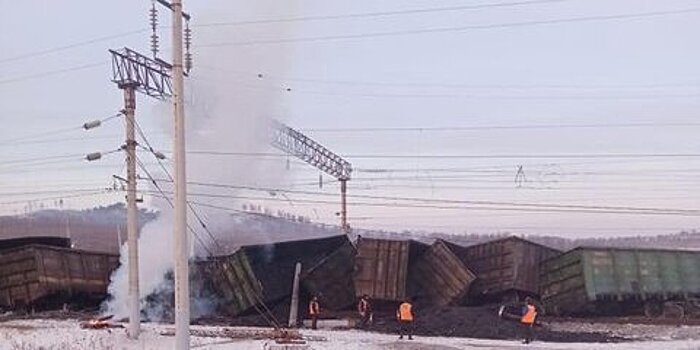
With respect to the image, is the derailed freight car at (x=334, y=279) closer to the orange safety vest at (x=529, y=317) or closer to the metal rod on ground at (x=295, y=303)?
the metal rod on ground at (x=295, y=303)

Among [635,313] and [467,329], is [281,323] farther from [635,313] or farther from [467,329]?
[635,313]

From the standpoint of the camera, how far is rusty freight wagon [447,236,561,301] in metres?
27.8

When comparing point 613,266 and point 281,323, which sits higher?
point 613,266

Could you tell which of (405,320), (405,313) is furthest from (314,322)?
(405,313)

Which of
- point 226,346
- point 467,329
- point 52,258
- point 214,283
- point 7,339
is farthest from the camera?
point 52,258

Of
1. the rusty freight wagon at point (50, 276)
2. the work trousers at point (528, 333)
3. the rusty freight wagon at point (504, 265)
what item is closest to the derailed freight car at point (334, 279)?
the rusty freight wagon at point (504, 265)

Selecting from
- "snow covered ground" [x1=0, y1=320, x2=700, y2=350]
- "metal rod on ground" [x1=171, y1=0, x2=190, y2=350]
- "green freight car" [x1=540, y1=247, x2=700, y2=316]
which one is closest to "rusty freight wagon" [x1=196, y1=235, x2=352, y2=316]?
"snow covered ground" [x1=0, y1=320, x2=700, y2=350]

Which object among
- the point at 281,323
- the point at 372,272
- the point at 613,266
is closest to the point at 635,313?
the point at 613,266

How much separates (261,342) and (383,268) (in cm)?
714

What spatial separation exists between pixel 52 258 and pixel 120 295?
296cm

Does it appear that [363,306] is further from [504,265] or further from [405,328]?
[504,265]

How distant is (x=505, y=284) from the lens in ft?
91.7

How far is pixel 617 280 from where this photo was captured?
2677 cm

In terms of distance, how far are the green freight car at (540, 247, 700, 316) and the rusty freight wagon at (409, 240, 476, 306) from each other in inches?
109
